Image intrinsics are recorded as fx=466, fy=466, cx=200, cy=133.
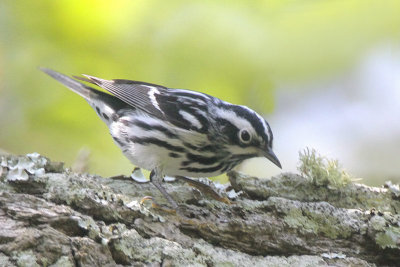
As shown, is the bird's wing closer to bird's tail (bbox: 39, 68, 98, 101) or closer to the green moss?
bird's tail (bbox: 39, 68, 98, 101)

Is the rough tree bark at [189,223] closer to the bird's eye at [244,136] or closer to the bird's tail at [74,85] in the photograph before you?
the bird's eye at [244,136]

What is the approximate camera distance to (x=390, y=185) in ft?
8.26

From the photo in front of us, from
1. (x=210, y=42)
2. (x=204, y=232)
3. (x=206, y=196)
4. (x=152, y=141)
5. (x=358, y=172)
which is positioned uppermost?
(x=210, y=42)

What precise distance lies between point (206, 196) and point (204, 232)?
1.40 ft

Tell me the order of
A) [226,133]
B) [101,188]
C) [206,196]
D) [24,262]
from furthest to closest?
[226,133], [206,196], [101,188], [24,262]

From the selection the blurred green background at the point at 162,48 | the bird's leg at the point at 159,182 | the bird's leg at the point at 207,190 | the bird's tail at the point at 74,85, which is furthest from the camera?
the bird's tail at the point at 74,85

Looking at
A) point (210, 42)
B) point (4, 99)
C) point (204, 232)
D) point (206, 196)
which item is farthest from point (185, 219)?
point (4, 99)

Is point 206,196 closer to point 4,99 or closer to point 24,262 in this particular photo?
point 24,262

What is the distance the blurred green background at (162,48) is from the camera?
2.72 meters

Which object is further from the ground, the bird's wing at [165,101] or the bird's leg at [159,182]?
the bird's wing at [165,101]

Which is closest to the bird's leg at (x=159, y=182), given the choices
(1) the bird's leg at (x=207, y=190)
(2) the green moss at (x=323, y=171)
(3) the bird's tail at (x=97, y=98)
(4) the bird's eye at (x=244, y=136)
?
(1) the bird's leg at (x=207, y=190)

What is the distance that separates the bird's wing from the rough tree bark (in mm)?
366

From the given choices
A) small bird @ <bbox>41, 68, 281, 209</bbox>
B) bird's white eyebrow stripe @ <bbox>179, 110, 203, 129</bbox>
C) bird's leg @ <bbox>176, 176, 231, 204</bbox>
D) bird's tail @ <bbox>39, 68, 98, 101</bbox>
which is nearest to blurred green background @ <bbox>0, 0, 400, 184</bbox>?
bird's tail @ <bbox>39, 68, 98, 101</bbox>

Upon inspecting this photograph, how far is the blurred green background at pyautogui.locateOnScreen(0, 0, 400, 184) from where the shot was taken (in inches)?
107
